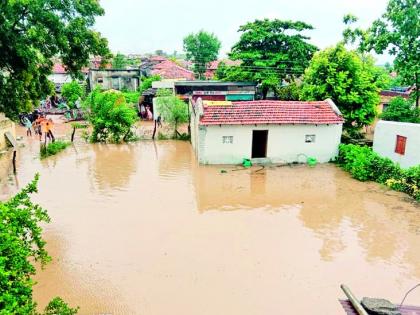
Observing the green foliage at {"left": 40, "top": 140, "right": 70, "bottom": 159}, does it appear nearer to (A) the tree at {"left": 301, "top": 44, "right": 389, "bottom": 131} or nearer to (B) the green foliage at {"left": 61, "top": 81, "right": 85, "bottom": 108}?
(A) the tree at {"left": 301, "top": 44, "right": 389, "bottom": 131}

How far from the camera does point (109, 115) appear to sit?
2502cm

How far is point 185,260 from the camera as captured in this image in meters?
10.6

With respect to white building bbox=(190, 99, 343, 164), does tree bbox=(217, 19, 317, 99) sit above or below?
above

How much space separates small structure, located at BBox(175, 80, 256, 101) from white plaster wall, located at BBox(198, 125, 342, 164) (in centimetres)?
1326

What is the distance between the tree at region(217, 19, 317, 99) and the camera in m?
33.1

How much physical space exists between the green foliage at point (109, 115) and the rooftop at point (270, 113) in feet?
24.1

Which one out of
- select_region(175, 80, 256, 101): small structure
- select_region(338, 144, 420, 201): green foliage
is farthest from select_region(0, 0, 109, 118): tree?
select_region(175, 80, 256, 101): small structure

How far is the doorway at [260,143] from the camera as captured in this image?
818 inches

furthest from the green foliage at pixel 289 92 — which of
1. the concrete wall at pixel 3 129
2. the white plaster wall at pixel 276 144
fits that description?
the concrete wall at pixel 3 129

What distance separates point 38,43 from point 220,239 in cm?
900

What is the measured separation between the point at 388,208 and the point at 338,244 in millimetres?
4249

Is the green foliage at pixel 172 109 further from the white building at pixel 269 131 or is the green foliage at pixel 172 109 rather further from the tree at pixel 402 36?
the tree at pixel 402 36

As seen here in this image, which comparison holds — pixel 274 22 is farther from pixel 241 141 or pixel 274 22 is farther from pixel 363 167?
pixel 363 167

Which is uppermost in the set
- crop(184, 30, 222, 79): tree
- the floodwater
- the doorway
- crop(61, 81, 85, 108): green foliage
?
crop(184, 30, 222, 79): tree
